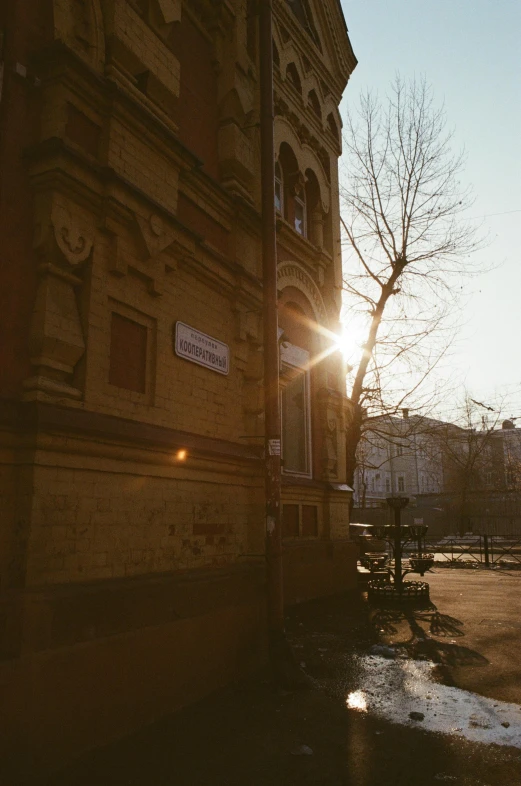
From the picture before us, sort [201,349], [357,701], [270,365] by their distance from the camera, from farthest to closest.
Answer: [201,349], [270,365], [357,701]

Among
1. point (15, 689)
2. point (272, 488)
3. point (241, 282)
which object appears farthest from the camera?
point (241, 282)

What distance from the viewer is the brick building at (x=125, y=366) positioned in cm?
443

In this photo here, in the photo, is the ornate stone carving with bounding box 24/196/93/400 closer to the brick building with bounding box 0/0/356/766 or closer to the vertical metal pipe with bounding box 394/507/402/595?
the brick building with bounding box 0/0/356/766

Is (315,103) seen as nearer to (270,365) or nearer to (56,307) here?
(270,365)

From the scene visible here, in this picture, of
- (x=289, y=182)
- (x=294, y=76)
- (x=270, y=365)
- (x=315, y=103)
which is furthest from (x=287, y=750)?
(x=315, y=103)

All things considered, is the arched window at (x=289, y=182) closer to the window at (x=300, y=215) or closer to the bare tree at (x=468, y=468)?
the window at (x=300, y=215)

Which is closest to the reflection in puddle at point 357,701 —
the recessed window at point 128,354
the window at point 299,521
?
the recessed window at point 128,354

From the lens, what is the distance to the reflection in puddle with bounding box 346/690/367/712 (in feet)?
17.7

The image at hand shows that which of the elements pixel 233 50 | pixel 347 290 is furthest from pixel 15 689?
pixel 347 290

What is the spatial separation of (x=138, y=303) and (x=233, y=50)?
5106mm

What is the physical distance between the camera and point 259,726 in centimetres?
500

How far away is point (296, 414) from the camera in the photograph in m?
11.4

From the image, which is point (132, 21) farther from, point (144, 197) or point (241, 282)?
point (241, 282)

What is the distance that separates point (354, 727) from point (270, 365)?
3.79 metres
